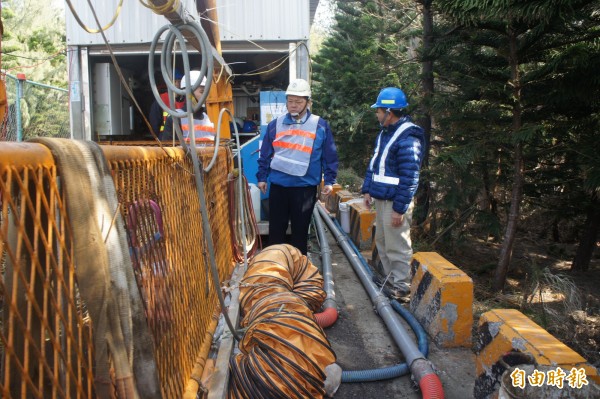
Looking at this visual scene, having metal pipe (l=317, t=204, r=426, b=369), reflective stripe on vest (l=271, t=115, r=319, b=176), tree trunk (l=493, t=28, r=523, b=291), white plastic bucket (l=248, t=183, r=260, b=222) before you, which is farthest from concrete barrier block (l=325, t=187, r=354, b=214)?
reflective stripe on vest (l=271, t=115, r=319, b=176)

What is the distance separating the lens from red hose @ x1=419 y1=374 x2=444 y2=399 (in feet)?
9.18

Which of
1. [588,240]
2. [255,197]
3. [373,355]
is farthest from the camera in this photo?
[588,240]

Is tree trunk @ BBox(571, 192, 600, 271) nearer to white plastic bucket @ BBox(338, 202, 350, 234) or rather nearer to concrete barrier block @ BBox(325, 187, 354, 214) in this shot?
white plastic bucket @ BBox(338, 202, 350, 234)

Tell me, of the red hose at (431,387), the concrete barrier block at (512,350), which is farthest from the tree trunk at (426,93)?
the red hose at (431,387)

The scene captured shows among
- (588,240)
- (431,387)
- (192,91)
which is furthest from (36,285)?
(588,240)

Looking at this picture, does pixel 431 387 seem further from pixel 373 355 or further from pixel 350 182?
pixel 350 182

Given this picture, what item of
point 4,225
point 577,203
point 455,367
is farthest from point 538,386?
point 577,203

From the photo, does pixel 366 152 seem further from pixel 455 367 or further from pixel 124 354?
pixel 124 354

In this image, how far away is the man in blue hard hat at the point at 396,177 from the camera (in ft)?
15.0

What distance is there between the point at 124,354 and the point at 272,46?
6.61m

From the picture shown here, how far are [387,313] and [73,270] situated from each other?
10.4ft

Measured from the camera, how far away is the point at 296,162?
190 inches

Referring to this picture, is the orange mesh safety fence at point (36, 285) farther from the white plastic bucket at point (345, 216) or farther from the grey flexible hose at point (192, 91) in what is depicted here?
the white plastic bucket at point (345, 216)

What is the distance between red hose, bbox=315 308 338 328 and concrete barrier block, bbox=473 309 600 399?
1.40m
